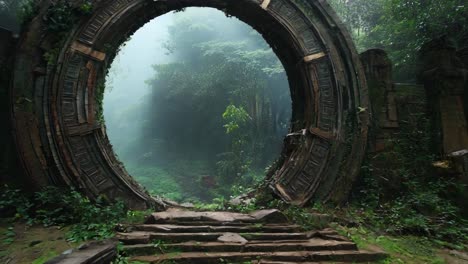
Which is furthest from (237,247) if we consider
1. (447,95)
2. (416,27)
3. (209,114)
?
(209,114)

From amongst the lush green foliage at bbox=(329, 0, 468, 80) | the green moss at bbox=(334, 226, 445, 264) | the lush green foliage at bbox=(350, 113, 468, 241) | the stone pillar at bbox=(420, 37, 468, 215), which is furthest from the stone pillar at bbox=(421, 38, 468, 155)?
the green moss at bbox=(334, 226, 445, 264)

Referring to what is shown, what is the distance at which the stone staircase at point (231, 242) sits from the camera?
3562 mm

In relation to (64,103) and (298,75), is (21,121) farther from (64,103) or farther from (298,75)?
(298,75)

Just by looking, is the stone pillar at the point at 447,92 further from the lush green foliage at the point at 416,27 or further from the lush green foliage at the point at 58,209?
the lush green foliage at the point at 58,209

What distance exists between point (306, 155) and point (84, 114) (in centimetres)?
426

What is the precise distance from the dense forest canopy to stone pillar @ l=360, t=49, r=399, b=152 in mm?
9577

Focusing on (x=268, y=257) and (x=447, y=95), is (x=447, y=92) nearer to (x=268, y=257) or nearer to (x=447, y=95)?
(x=447, y=95)

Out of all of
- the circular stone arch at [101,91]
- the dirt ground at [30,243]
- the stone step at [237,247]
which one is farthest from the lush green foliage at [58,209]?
the stone step at [237,247]

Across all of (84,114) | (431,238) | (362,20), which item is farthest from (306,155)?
(362,20)

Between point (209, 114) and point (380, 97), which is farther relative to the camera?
point (209, 114)

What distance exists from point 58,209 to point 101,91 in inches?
97.5

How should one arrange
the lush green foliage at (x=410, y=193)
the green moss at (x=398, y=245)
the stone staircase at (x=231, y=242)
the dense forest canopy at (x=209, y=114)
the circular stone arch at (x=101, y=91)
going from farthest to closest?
the dense forest canopy at (x=209, y=114)
the circular stone arch at (x=101, y=91)
the lush green foliage at (x=410, y=193)
the green moss at (x=398, y=245)
the stone staircase at (x=231, y=242)

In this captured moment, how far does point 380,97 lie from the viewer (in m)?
6.60

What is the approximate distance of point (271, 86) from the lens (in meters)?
23.4
